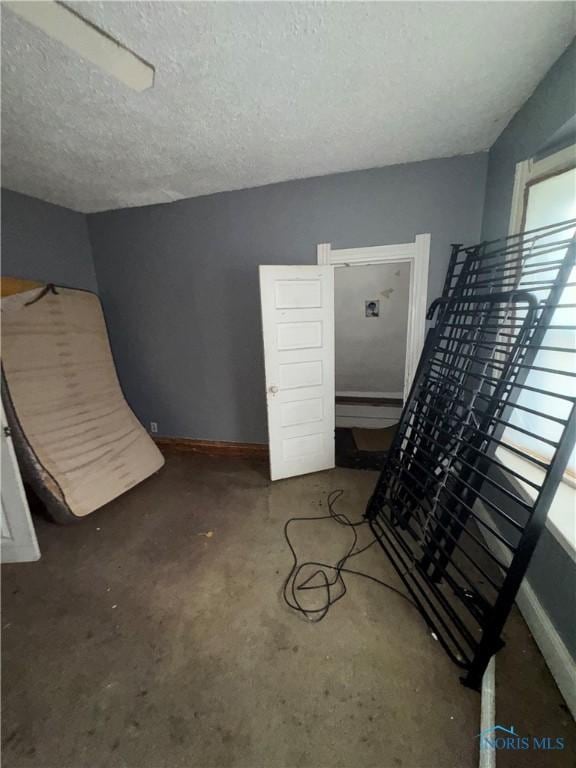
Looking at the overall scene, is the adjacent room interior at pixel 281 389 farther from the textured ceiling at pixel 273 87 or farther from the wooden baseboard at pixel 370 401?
the wooden baseboard at pixel 370 401

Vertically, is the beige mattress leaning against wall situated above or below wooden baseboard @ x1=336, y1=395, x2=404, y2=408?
above

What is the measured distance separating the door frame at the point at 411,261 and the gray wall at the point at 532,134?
18.0 inches

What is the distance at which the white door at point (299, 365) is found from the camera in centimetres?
243

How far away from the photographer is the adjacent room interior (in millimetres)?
1096

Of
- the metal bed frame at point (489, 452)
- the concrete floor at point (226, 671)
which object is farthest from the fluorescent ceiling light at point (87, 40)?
the concrete floor at point (226, 671)

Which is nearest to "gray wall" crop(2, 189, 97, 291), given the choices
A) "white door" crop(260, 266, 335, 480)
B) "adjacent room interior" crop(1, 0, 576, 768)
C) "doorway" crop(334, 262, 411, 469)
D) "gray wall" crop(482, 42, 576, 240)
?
"adjacent room interior" crop(1, 0, 576, 768)

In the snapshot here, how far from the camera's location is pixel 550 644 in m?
1.23

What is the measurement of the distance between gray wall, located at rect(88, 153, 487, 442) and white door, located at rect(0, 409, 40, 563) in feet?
5.34

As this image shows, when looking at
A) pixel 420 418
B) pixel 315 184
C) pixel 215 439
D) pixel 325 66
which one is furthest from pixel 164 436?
pixel 325 66

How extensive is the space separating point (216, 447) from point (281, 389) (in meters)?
1.21

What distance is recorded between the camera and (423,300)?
7.88 feet

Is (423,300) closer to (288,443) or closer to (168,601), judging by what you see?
(288,443)

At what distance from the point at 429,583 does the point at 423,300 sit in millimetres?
2024

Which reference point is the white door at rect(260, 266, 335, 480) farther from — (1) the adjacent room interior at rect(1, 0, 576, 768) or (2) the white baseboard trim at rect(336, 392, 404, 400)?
(2) the white baseboard trim at rect(336, 392, 404, 400)
